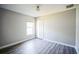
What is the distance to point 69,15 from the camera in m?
3.53

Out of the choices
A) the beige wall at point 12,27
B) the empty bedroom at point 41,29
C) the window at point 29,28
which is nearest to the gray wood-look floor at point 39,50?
the empty bedroom at point 41,29

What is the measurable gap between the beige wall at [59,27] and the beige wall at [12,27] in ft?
4.26

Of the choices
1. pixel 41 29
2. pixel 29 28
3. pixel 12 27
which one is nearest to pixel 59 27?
pixel 41 29

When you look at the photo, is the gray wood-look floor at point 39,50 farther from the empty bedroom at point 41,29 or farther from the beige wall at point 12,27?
the beige wall at point 12,27

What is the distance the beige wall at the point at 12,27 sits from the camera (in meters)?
3.33

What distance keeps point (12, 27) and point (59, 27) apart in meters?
2.49

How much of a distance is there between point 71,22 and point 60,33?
87cm

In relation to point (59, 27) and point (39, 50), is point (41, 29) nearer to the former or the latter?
point (59, 27)

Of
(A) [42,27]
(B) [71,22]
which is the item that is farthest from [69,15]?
(A) [42,27]

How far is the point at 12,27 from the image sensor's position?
12.5 ft

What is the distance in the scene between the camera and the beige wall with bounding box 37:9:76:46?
3430 mm

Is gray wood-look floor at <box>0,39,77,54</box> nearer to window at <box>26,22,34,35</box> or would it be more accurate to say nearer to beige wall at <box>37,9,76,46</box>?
beige wall at <box>37,9,76,46</box>

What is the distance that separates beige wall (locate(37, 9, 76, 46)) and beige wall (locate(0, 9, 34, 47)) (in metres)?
1.30
